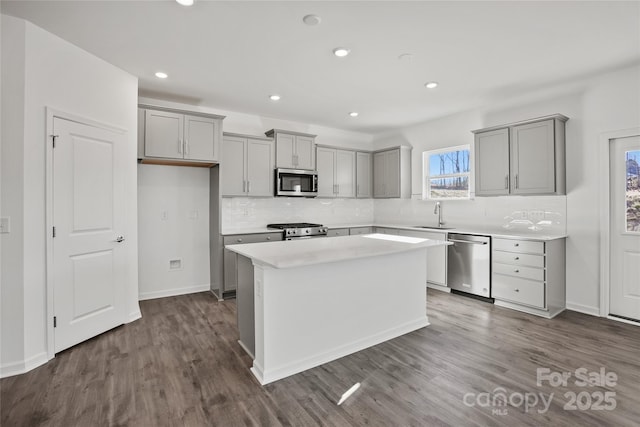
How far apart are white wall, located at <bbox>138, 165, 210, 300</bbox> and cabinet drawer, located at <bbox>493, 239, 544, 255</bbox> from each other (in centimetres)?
402

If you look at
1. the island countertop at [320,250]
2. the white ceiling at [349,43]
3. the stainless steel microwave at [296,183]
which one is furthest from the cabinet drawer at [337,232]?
the white ceiling at [349,43]

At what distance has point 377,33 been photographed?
2691 millimetres

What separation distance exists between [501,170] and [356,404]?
356cm

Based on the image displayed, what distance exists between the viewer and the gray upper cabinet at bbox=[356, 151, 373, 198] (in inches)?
243

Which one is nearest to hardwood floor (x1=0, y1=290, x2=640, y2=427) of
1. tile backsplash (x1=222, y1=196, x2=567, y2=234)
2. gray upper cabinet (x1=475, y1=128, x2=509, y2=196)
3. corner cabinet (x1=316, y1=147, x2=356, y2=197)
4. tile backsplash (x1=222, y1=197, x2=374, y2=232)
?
tile backsplash (x1=222, y1=196, x2=567, y2=234)

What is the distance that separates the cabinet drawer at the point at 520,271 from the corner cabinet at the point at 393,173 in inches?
85.2

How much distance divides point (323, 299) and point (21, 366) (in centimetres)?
237

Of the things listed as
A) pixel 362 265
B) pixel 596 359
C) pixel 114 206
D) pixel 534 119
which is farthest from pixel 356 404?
pixel 534 119

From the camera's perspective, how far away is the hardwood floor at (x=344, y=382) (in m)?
1.95

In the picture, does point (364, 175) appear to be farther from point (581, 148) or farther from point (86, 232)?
point (86, 232)

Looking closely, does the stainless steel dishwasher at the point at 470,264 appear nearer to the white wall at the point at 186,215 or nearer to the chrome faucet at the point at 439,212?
the chrome faucet at the point at 439,212

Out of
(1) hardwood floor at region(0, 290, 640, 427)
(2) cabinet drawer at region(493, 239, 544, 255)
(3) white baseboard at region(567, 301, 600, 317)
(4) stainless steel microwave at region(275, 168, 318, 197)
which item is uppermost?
(4) stainless steel microwave at region(275, 168, 318, 197)

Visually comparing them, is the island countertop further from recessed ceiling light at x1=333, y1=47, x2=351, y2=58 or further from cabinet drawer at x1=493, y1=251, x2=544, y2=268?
recessed ceiling light at x1=333, y1=47, x2=351, y2=58

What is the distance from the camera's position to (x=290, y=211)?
220 inches
